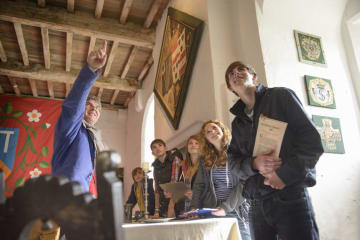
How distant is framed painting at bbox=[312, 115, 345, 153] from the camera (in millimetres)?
2600

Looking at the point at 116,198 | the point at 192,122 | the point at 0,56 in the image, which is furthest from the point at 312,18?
the point at 0,56

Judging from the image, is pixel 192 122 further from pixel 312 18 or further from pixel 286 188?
pixel 286 188

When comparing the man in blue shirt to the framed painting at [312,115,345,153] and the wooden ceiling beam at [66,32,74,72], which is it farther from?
the wooden ceiling beam at [66,32,74,72]

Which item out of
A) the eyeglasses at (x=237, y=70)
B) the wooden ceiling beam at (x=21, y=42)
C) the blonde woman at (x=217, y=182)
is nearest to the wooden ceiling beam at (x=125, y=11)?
the wooden ceiling beam at (x=21, y=42)

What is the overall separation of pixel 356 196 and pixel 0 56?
624 cm

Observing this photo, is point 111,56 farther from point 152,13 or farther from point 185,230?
point 185,230

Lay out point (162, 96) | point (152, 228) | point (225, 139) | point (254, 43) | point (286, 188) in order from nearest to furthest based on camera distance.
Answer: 1. point (286, 188)
2. point (152, 228)
3. point (225, 139)
4. point (254, 43)
5. point (162, 96)

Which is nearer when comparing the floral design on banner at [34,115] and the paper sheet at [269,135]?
the paper sheet at [269,135]

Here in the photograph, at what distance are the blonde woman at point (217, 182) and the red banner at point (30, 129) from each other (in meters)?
4.82

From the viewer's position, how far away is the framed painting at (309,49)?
286cm

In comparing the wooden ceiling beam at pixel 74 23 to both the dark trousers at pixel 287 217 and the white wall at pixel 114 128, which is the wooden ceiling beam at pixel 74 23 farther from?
the dark trousers at pixel 287 217

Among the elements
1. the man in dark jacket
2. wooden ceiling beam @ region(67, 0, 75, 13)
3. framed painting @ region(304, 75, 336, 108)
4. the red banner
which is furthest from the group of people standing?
the red banner

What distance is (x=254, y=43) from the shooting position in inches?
109

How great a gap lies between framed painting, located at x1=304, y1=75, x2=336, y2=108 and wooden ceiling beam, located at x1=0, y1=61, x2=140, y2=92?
15.3 feet
